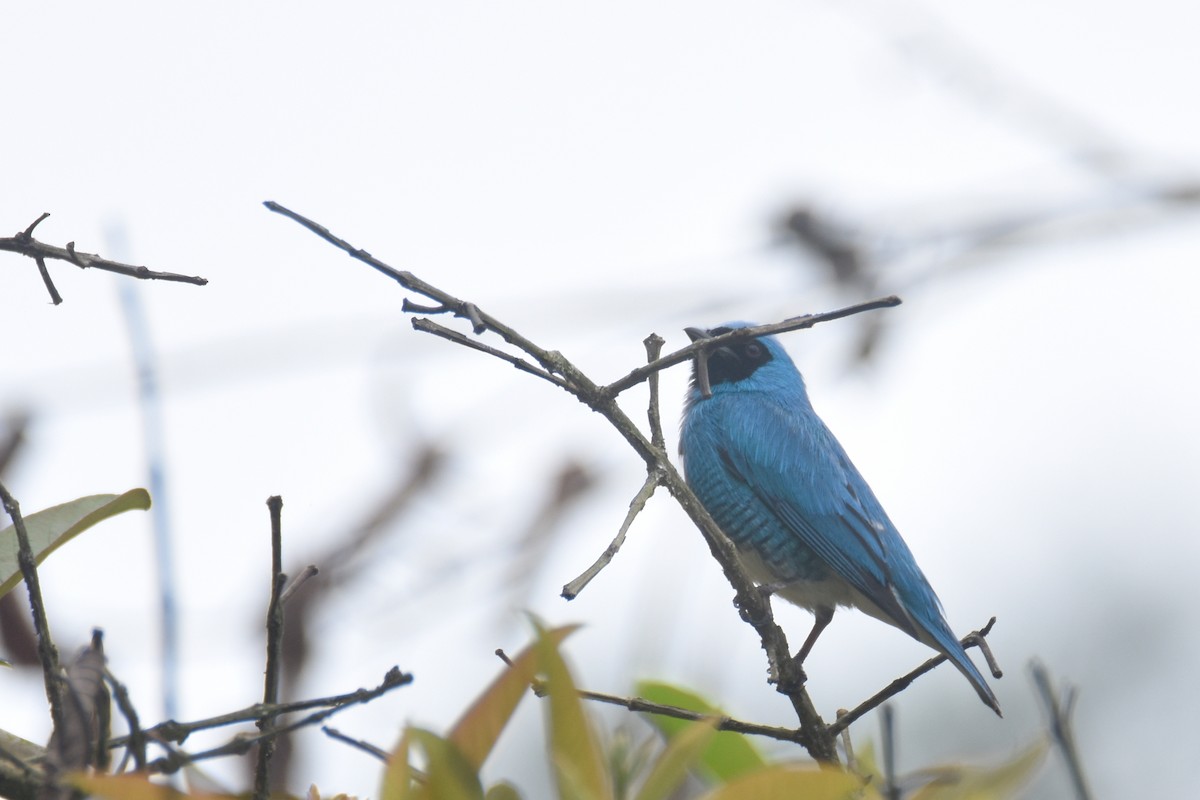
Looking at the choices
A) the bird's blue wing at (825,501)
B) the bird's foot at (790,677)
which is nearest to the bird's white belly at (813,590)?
the bird's blue wing at (825,501)

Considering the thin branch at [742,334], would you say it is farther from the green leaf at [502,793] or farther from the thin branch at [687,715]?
the green leaf at [502,793]

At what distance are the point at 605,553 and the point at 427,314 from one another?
0.57 m

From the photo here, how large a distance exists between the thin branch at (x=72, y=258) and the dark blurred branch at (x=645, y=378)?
21 cm

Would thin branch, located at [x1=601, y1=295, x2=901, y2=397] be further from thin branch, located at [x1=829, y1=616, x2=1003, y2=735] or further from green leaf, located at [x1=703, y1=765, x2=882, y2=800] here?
green leaf, located at [x1=703, y1=765, x2=882, y2=800]

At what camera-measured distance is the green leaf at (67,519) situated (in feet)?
6.88

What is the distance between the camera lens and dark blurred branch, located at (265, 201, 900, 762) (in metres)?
2.35

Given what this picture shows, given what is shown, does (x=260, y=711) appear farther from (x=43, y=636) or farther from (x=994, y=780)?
(x=994, y=780)

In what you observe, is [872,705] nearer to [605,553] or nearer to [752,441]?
[605,553]

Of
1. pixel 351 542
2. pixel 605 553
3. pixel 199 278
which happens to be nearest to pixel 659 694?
pixel 605 553

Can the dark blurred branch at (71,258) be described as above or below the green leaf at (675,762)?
above

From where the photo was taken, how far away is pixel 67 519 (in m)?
2.13

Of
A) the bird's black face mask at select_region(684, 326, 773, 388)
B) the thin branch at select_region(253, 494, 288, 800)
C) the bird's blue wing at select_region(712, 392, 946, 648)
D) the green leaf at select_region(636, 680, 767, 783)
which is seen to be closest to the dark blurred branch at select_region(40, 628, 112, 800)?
the thin branch at select_region(253, 494, 288, 800)

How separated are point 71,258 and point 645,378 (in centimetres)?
102

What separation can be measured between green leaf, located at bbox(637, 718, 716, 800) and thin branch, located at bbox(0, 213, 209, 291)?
1.08m
